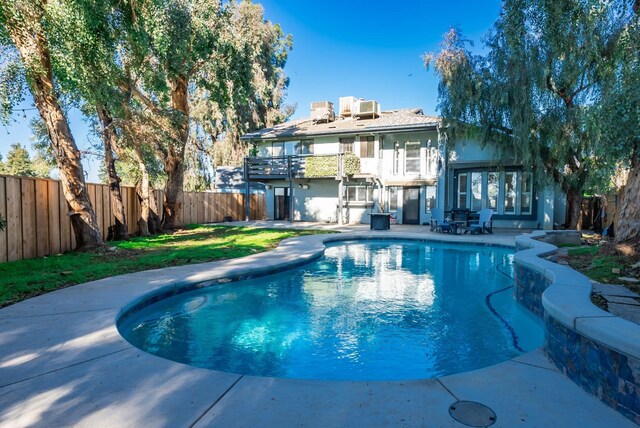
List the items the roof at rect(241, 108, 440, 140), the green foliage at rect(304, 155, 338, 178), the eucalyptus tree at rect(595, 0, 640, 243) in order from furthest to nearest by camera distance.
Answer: the green foliage at rect(304, 155, 338, 178) < the roof at rect(241, 108, 440, 140) < the eucalyptus tree at rect(595, 0, 640, 243)

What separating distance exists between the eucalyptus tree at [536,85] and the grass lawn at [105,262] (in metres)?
8.92

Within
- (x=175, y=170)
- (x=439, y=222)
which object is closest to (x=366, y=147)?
(x=439, y=222)

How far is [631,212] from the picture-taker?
21.1ft

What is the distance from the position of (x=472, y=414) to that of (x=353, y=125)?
19.2 metres

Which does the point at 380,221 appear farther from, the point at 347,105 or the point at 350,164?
the point at 347,105

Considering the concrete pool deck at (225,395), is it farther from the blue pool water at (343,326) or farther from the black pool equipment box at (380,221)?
the black pool equipment box at (380,221)

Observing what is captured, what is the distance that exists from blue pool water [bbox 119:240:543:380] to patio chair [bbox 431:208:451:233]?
6.31m

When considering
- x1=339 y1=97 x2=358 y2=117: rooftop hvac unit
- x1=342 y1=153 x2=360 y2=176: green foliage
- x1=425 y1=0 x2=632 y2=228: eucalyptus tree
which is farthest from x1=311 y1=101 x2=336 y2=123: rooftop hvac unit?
x1=425 y1=0 x2=632 y2=228: eucalyptus tree

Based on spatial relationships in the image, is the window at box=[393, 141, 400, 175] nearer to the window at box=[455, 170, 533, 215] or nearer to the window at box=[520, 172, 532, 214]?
the window at box=[455, 170, 533, 215]

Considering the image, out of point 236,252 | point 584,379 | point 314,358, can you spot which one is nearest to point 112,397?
point 314,358

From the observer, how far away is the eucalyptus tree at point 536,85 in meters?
9.05

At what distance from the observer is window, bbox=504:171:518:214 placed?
56.2 ft

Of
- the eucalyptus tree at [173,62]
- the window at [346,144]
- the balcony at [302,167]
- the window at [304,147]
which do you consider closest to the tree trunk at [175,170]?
the eucalyptus tree at [173,62]

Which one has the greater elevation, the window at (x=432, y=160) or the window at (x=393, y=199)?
the window at (x=432, y=160)
